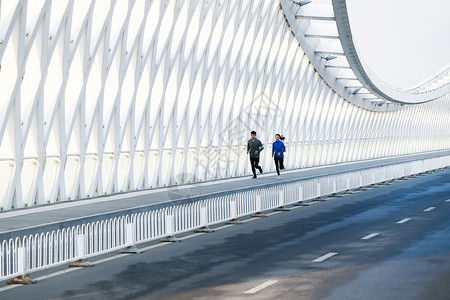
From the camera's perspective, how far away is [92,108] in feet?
91.5

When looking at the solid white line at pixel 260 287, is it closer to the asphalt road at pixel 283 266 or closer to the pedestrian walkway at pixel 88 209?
the asphalt road at pixel 283 266

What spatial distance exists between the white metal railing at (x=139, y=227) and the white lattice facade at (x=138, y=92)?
18.2 ft

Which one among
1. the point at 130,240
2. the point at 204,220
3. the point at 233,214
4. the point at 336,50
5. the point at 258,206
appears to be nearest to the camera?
the point at 130,240

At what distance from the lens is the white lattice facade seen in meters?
23.6

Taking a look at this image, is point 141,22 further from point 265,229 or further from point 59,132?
point 265,229

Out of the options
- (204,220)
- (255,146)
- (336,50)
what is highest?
(336,50)

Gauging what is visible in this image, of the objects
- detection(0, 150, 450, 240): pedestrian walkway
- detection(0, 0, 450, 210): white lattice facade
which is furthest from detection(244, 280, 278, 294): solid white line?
detection(0, 0, 450, 210): white lattice facade

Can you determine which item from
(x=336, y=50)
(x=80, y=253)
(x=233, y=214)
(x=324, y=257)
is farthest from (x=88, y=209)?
(x=336, y=50)

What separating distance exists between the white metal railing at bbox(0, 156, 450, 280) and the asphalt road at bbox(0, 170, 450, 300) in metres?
0.34

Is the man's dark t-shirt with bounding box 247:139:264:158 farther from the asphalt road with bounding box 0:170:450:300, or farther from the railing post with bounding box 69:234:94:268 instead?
the railing post with bounding box 69:234:94:268

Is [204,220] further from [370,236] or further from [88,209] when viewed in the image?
[370,236]

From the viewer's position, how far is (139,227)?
19.1 meters

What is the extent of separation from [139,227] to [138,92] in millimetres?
13902

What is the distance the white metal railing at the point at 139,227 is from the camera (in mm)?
14180
